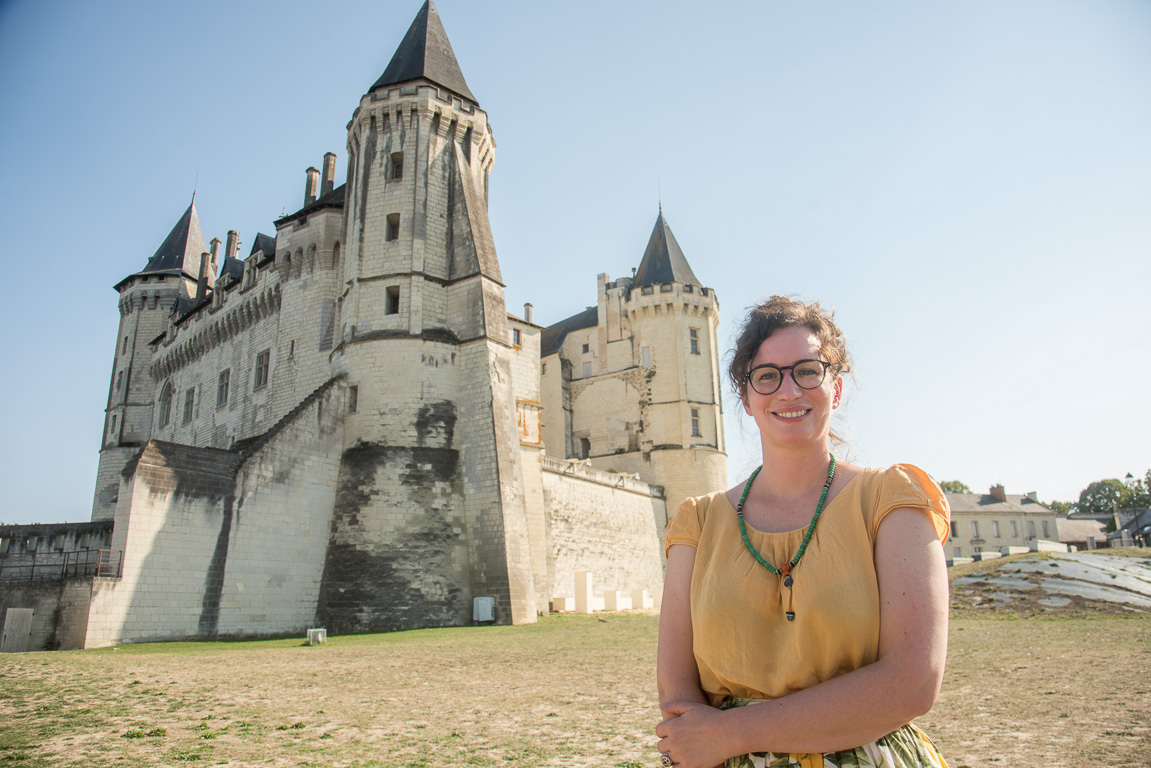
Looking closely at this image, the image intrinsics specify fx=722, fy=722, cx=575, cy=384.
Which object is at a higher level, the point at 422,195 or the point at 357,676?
the point at 422,195

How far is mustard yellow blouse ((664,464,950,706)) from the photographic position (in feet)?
5.41

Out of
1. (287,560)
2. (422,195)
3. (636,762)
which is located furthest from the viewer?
(422,195)

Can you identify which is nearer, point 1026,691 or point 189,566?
point 1026,691

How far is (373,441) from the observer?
766 inches

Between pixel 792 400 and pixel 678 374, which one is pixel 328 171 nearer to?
pixel 678 374

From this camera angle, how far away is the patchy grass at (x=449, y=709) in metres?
4.65

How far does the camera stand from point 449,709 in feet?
20.9

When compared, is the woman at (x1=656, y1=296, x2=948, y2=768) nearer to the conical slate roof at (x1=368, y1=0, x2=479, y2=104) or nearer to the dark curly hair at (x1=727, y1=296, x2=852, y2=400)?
the dark curly hair at (x1=727, y1=296, x2=852, y2=400)

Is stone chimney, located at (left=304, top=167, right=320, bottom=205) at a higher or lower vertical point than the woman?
higher

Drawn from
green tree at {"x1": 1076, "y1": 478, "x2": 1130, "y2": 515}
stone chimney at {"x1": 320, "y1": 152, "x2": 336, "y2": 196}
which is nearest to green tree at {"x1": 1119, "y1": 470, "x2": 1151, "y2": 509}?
green tree at {"x1": 1076, "y1": 478, "x2": 1130, "y2": 515}

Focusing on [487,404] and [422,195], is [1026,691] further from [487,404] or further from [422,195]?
[422,195]

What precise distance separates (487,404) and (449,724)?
1423cm

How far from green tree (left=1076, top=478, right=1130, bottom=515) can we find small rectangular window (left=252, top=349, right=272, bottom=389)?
79.4 m

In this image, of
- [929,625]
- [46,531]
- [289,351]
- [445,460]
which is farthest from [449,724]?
[289,351]
